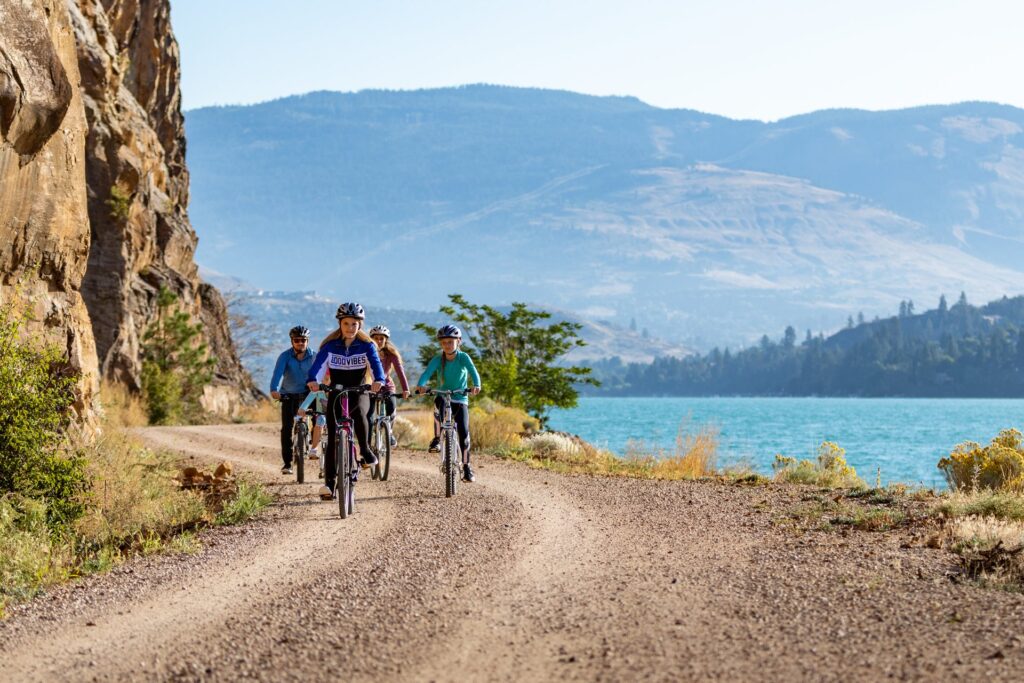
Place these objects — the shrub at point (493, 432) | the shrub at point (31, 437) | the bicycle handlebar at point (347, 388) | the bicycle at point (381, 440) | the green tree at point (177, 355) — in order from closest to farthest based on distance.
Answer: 1. the shrub at point (31, 437)
2. the bicycle handlebar at point (347, 388)
3. the bicycle at point (381, 440)
4. the shrub at point (493, 432)
5. the green tree at point (177, 355)

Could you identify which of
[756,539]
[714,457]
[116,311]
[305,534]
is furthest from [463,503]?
[116,311]

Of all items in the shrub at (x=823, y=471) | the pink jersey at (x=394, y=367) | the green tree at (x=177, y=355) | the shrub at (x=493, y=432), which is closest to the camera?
the pink jersey at (x=394, y=367)

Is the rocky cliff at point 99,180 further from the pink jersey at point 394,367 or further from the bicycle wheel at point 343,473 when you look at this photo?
the pink jersey at point 394,367

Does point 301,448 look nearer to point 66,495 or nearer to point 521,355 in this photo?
point 66,495

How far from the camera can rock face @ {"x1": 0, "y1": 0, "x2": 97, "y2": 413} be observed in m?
14.7

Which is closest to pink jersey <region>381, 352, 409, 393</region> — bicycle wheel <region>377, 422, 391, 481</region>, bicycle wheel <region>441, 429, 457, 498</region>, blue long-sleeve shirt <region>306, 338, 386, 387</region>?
bicycle wheel <region>377, 422, 391, 481</region>

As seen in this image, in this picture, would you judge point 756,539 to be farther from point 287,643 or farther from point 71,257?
point 71,257

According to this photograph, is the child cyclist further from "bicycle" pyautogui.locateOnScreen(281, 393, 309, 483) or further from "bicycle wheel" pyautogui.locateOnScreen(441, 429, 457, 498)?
"bicycle" pyautogui.locateOnScreen(281, 393, 309, 483)

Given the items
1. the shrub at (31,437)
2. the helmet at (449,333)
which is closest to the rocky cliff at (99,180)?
the shrub at (31,437)

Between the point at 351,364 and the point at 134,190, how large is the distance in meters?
25.8

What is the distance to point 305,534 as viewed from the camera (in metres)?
11.9

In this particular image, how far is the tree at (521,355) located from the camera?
37531mm

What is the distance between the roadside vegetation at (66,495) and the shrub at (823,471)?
8.23 metres

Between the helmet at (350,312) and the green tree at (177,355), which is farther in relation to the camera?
the green tree at (177,355)
